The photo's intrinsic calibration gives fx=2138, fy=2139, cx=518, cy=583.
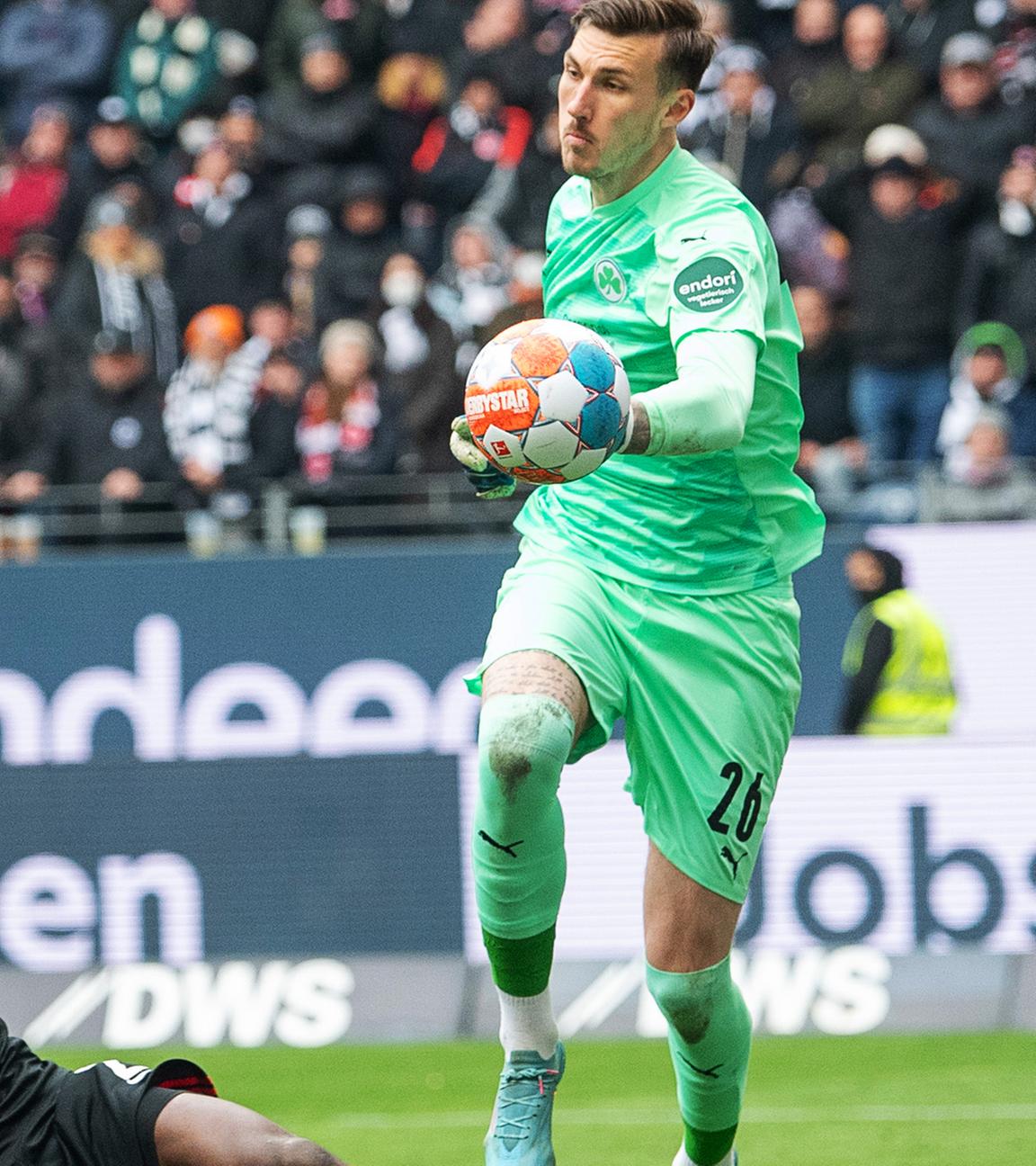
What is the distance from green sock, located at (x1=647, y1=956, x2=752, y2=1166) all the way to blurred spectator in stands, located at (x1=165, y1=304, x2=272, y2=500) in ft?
23.9

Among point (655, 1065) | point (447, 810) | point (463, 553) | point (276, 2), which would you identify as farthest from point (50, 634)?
point (276, 2)

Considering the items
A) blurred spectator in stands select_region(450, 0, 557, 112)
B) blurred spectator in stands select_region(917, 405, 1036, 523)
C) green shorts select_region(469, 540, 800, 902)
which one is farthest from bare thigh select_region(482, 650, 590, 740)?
blurred spectator in stands select_region(450, 0, 557, 112)

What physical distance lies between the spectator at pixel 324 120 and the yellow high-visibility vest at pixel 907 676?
15.9 feet

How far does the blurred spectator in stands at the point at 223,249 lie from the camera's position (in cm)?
1317

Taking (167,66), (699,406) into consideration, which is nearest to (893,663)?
(699,406)

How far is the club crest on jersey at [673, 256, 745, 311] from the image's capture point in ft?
15.3

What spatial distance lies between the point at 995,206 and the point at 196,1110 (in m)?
9.14

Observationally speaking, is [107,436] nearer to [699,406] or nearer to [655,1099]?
[655,1099]

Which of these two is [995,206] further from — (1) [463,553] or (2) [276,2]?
(2) [276,2]

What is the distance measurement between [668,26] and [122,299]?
28.1 ft

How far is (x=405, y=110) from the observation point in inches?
540

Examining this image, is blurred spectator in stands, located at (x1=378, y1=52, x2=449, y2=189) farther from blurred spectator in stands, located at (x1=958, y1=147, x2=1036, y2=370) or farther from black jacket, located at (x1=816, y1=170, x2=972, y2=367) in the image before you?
blurred spectator in stands, located at (x1=958, y1=147, x2=1036, y2=370)

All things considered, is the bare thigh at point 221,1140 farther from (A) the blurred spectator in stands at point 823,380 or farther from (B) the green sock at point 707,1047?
(A) the blurred spectator in stands at point 823,380

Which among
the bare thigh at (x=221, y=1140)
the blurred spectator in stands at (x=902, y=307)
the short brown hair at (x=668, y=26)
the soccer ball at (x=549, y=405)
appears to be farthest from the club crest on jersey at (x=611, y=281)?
the blurred spectator in stands at (x=902, y=307)
